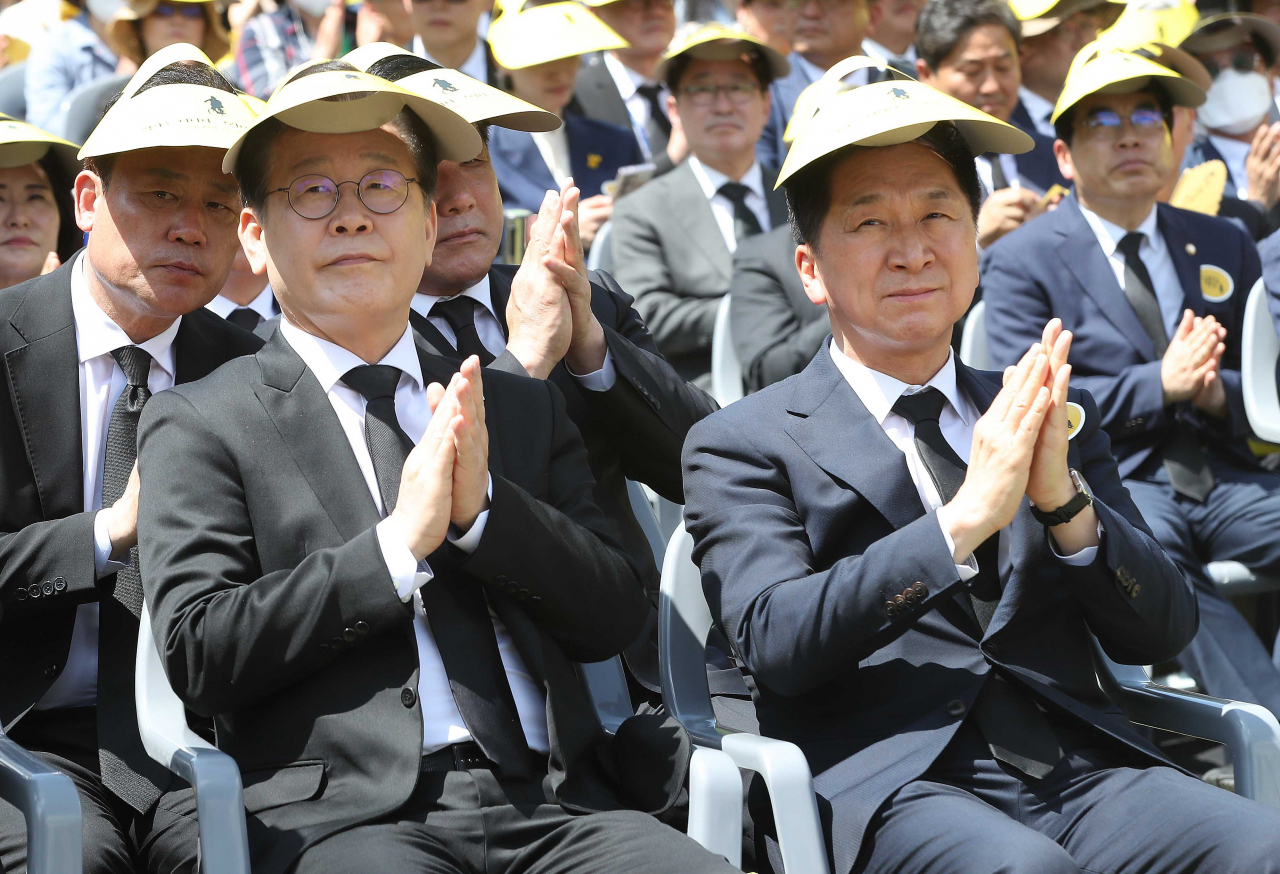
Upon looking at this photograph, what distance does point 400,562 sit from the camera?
2.40 meters

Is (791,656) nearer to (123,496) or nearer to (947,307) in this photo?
(947,307)

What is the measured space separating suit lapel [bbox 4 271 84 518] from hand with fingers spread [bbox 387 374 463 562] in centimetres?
93

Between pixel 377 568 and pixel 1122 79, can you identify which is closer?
pixel 377 568

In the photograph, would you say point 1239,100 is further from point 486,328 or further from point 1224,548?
point 486,328

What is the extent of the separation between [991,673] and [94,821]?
168 cm

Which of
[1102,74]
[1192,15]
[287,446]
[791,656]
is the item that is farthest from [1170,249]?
[287,446]

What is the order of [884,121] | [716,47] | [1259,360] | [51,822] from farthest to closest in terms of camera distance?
[716,47] < [1259,360] < [884,121] < [51,822]

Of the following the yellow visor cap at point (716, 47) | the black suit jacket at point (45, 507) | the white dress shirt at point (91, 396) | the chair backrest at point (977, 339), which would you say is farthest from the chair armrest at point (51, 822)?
the yellow visor cap at point (716, 47)

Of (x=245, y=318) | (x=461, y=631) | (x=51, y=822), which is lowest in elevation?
(x=51, y=822)

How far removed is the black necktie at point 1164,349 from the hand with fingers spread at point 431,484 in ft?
10.4

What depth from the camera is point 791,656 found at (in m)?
2.54

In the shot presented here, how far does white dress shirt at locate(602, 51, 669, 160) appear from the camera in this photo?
7590 millimetres

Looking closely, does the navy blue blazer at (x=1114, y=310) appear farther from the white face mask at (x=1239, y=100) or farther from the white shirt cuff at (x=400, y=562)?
the white shirt cuff at (x=400, y=562)

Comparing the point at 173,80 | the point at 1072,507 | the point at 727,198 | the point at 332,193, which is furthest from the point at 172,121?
the point at 727,198
